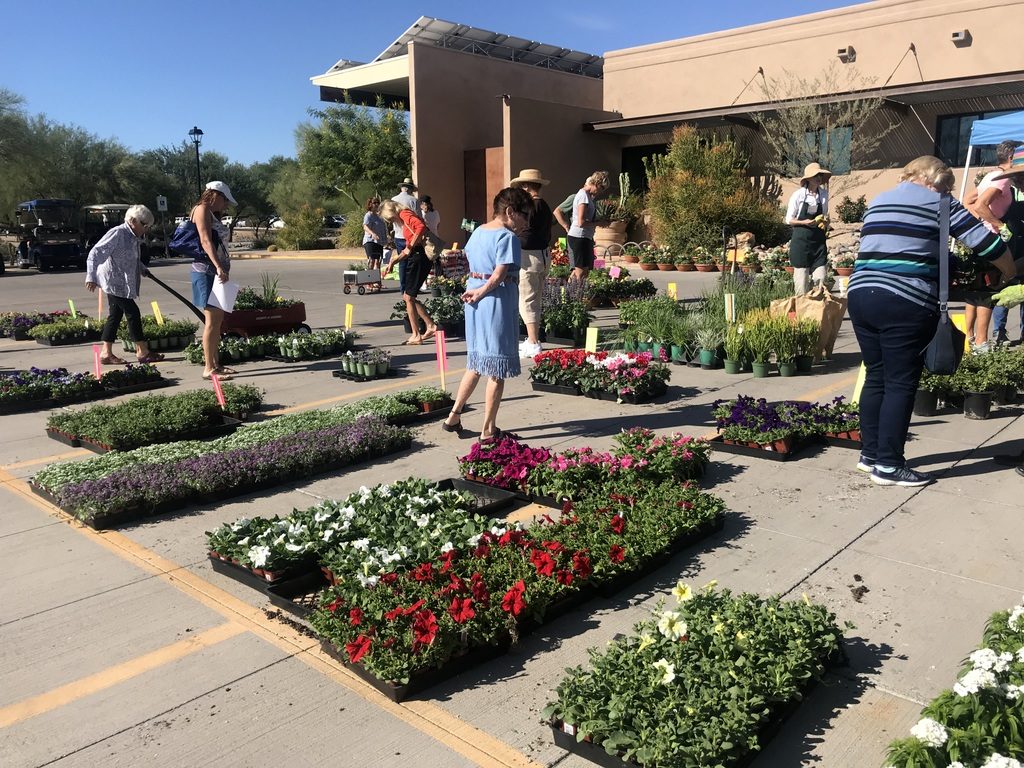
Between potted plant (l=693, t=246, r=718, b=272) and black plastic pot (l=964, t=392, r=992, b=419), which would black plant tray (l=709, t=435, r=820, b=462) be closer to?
black plastic pot (l=964, t=392, r=992, b=419)

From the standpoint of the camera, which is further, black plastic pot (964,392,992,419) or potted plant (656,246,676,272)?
potted plant (656,246,676,272)

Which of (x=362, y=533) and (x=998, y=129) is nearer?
(x=362, y=533)

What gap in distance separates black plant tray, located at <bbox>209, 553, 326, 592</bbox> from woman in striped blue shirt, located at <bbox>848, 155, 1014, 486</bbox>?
3446mm

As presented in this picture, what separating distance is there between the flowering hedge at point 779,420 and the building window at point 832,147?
59.6ft

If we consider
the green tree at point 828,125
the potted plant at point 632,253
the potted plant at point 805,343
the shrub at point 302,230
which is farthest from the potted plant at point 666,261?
the shrub at point 302,230

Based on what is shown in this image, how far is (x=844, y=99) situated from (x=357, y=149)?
18.2 metres

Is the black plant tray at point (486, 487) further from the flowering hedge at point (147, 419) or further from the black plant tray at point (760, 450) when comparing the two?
the flowering hedge at point (147, 419)

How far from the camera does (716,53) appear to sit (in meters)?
25.5

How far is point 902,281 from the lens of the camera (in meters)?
4.69

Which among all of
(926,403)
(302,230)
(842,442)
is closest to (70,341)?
(842,442)

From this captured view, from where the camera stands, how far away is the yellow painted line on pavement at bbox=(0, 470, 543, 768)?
2664mm

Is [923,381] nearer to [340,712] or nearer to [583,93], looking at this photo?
[340,712]

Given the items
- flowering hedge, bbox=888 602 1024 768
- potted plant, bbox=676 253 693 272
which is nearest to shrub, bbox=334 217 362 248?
potted plant, bbox=676 253 693 272

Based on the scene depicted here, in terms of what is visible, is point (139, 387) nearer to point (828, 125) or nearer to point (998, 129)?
point (998, 129)
